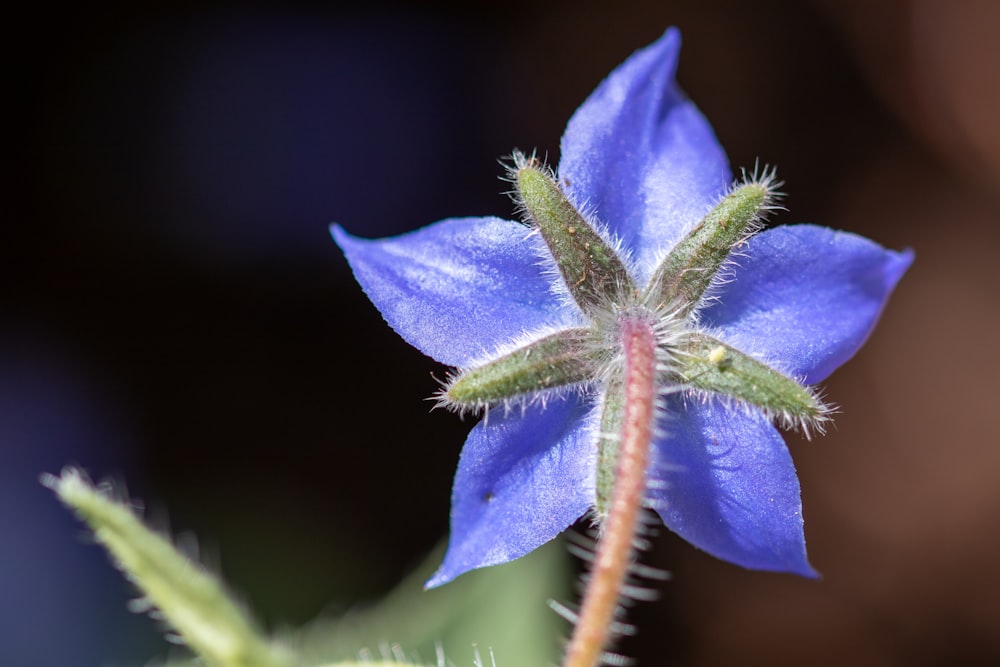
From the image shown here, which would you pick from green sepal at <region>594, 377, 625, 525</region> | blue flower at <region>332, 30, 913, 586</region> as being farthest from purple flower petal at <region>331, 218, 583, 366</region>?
green sepal at <region>594, 377, 625, 525</region>

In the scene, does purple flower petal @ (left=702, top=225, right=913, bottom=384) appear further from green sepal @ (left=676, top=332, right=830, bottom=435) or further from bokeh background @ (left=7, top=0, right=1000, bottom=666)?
bokeh background @ (left=7, top=0, right=1000, bottom=666)

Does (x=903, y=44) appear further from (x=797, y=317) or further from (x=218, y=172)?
(x=797, y=317)

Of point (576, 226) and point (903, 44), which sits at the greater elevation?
point (903, 44)

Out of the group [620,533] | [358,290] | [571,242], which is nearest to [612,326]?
[571,242]

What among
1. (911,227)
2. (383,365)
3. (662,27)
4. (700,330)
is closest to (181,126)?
(383,365)

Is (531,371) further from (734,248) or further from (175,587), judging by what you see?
(175,587)

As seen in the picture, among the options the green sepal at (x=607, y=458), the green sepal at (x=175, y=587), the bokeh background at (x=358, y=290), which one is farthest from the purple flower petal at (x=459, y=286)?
the bokeh background at (x=358, y=290)

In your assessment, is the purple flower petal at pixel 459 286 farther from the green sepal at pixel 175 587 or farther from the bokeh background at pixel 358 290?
the bokeh background at pixel 358 290
